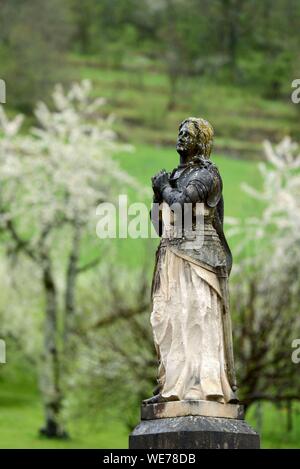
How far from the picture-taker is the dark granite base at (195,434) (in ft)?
44.5

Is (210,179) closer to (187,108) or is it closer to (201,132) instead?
(201,132)

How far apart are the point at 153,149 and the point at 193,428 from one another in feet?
310

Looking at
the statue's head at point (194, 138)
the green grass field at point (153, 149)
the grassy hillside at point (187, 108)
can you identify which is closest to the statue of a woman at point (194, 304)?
the statue's head at point (194, 138)

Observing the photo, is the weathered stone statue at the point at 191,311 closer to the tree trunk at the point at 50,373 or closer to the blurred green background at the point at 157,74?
the tree trunk at the point at 50,373

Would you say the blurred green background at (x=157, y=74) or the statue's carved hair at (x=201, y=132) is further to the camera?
the blurred green background at (x=157, y=74)

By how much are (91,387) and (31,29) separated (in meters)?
88.2

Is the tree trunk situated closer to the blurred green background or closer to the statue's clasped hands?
the blurred green background

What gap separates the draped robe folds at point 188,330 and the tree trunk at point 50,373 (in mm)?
27726

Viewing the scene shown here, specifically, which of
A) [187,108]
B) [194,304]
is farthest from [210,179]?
[187,108]

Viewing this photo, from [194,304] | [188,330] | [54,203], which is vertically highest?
[54,203]

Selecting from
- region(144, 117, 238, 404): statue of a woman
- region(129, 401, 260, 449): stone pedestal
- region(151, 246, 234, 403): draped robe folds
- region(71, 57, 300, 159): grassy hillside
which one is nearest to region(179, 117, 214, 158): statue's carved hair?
region(144, 117, 238, 404): statue of a woman

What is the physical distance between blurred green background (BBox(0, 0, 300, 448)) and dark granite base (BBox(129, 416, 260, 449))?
113ft

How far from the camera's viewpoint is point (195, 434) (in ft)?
44.5

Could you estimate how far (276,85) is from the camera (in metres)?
144
